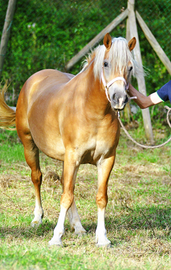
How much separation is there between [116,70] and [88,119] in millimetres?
522

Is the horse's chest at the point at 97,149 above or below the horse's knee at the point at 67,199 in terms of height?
above

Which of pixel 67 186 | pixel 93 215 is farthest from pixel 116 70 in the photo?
pixel 93 215

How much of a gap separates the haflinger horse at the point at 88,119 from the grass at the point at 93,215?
0.67ft

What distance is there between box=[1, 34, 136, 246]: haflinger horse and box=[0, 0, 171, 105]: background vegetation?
151 inches

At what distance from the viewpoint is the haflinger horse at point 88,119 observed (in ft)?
9.12

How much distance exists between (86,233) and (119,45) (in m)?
1.79

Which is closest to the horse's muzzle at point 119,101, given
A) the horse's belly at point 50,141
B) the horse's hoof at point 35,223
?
the horse's belly at point 50,141

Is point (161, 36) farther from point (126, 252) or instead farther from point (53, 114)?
point (126, 252)

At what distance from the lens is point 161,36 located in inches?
307

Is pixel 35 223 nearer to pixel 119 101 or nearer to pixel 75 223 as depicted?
pixel 75 223

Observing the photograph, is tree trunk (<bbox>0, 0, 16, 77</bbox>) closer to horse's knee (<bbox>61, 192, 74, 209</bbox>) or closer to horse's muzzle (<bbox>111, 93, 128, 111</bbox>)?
horse's knee (<bbox>61, 192, 74, 209</bbox>)

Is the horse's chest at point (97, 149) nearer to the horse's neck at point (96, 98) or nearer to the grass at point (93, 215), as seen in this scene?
the horse's neck at point (96, 98)

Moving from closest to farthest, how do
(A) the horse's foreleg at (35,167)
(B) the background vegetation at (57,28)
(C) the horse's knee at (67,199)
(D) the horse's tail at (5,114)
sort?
(C) the horse's knee at (67,199)
(A) the horse's foreleg at (35,167)
(D) the horse's tail at (5,114)
(B) the background vegetation at (57,28)

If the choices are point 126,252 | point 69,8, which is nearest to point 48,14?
point 69,8
